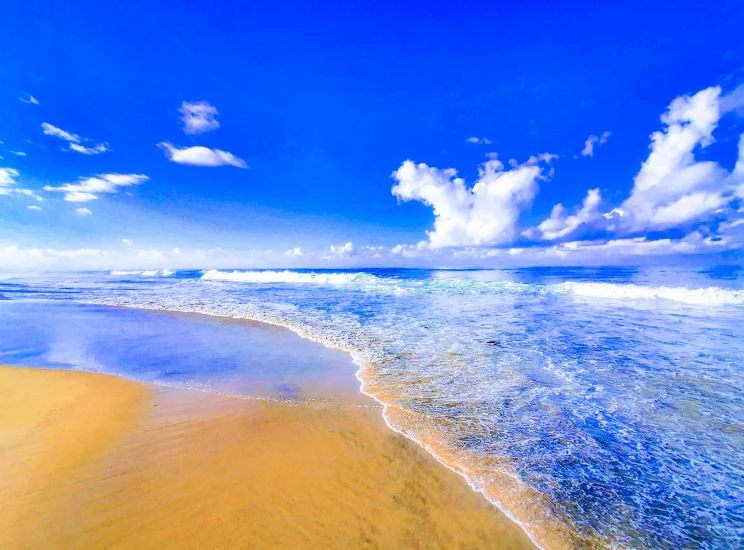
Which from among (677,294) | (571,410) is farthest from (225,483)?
(677,294)

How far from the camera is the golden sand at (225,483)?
2891mm

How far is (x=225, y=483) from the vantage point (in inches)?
138

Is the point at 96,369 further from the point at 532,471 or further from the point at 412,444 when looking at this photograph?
the point at 532,471

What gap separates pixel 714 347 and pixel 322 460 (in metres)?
11.2

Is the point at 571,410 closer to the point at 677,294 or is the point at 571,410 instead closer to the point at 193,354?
the point at 193,354

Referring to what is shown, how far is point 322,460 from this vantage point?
396 cm

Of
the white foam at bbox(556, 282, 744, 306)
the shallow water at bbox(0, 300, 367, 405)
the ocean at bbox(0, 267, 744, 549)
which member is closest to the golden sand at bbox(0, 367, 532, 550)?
the ocean at bbox(0, 267, 744, 549)

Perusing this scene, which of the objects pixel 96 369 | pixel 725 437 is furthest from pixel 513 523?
pixel 96 369

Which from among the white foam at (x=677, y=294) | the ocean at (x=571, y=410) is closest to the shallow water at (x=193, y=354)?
the ocean at (x=571, y=410)

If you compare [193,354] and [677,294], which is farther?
[677,294]

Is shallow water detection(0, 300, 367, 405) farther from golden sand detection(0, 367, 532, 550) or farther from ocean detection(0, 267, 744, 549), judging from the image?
golden sand detection(0, 367, 532, 550)

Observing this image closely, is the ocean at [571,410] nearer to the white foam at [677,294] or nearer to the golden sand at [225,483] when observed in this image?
the golden sand at [225,483]

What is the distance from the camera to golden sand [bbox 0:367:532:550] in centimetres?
289

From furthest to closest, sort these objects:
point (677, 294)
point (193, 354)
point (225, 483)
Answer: point (677, 294)
point (193, 354)
point (225, 483)
